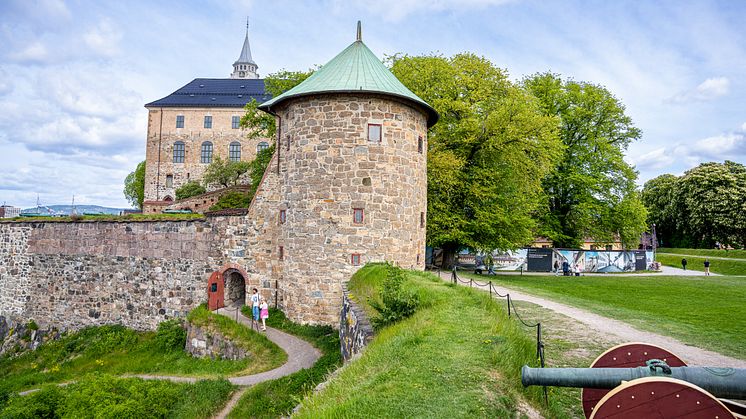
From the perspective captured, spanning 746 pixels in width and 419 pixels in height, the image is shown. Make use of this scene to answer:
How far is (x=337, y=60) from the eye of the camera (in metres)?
16.7

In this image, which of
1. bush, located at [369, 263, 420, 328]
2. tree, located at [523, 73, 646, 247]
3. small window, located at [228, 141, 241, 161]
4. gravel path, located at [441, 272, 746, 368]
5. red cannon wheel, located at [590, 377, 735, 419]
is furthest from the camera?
small window, located at [228, 141, 241, 161]

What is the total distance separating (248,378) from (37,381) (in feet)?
33.2

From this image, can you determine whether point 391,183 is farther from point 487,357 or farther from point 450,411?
point 450,411

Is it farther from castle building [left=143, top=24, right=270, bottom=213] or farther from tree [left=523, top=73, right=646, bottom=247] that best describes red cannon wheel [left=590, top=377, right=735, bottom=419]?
castle building [left=143, top=24, right=270, bottom=213]

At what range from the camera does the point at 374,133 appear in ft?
49.5

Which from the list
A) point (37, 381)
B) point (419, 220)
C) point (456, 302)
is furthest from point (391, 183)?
point (37, 381)

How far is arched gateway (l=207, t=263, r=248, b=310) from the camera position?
61.9ft

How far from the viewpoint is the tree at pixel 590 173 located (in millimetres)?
32531

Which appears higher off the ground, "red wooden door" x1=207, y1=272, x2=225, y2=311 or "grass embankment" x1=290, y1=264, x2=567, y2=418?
"grass embankment" x1=290, y1=264, x2=567, y2=418

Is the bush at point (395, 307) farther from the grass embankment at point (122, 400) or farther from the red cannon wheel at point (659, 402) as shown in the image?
the grass embankment at point (122, 400)

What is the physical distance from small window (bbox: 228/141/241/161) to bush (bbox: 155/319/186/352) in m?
38.2

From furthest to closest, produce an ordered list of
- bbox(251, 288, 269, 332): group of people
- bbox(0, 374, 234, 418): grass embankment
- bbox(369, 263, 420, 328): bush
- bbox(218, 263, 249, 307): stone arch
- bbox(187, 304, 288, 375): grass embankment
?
bbox(218, 263, 249, 307): stone arch, bbox(251, 288, 269, 332): group of people, bbox(187, 304, 288, 375): grass embankment, bbox(0, 374, 234, 418): grass embankment, bbox(369, 263, 420, 328): bush

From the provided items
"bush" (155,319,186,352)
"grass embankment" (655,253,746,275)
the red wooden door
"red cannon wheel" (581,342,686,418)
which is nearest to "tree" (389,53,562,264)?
the red wooden door

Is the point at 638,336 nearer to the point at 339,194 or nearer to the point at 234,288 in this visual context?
the point at 339,194
